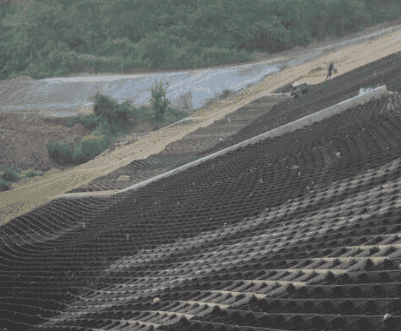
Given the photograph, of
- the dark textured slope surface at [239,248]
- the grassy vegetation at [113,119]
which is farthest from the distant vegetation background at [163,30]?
the dark textured slope surface at [239,248]

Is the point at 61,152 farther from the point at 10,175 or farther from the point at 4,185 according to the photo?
the point at 4,185

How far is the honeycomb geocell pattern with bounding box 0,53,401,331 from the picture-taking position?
329 cm

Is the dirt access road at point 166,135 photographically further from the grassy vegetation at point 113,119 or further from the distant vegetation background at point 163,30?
the distant vegetation background at point 163,30

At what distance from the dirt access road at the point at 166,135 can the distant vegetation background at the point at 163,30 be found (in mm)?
6399

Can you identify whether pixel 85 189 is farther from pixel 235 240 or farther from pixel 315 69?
pixel 315 69

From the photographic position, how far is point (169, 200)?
35.4ft

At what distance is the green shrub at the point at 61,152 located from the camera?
3422 cm

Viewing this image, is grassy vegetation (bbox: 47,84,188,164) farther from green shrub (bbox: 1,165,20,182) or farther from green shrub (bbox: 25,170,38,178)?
green shrub (bbox: 1,165,20,182)

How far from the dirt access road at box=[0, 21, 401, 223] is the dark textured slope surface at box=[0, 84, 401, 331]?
6.73 meters

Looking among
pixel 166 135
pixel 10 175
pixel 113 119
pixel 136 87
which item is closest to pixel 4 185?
pixel 10 175

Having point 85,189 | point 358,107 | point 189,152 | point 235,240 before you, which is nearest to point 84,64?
point 189,152

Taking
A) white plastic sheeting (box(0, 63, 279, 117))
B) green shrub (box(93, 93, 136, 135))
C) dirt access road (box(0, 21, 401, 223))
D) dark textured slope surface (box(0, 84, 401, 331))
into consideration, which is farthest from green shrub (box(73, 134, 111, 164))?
dark textured slope surface (box(0, 84, 401, 331))

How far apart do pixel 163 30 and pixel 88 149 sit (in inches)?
1191

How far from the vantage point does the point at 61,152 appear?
113 feet
